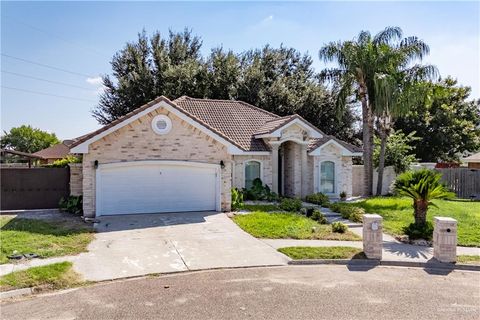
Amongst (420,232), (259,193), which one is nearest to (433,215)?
(420,232)

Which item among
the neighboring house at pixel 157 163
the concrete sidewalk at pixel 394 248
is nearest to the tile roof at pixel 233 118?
the neighboring house at pixel 157 163

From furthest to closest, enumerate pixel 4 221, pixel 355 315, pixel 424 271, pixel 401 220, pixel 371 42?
pixel 371 42 → pixel 401 220 → pixel 4 221 → pixel 424 271 → pixel 355 315

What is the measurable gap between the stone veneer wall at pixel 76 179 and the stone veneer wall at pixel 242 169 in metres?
7.55

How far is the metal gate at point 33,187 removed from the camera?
16844 millimetres

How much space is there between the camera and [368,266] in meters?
9.62

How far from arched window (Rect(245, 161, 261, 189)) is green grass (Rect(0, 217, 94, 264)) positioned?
985 centimetres

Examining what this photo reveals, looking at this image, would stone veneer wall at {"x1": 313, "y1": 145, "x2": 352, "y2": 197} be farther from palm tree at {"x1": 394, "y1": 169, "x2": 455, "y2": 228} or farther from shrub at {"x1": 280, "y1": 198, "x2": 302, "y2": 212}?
palm tree at {"x1": 394, "y1": 169, "x2": 455, "y2": 228}

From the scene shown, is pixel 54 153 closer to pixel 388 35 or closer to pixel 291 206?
pixel 291 206

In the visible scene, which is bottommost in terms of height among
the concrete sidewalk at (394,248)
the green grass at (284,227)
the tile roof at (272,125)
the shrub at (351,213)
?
the concrete sidewalk at (394,248)

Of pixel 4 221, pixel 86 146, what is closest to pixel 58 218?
pixel 4 221

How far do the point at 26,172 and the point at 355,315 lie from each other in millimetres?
15432

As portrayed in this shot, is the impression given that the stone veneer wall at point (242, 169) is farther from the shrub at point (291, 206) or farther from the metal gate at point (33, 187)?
the metal gate at point (33, 187)

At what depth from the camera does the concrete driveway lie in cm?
914

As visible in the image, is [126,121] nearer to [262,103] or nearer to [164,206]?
[164,206]
